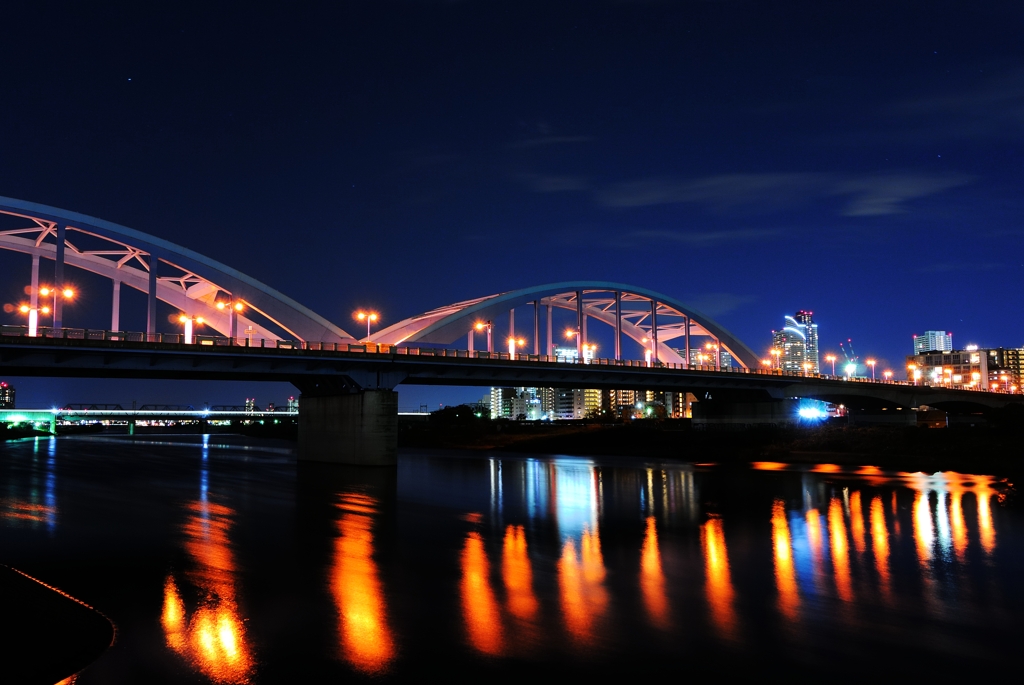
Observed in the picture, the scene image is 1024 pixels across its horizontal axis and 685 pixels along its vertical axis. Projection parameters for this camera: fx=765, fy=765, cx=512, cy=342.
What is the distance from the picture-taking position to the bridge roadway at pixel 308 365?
148 ft

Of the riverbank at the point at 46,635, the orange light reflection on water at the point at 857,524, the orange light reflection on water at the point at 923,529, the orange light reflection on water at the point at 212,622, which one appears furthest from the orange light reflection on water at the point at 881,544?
the riverbank at the point at 46,635

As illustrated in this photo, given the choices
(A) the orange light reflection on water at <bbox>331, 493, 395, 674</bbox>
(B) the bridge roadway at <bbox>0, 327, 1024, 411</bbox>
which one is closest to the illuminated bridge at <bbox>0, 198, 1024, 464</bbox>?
(B) the bridge roadway at <bbox>0, 327, 1024, 411</bbox>

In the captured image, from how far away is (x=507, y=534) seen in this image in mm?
24031

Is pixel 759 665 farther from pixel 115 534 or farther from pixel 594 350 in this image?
pixel 594 350

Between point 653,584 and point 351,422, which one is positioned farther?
point 351,422

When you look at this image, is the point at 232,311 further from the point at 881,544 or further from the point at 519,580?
the point at 881,544

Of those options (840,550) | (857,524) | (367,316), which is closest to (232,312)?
(367,316)

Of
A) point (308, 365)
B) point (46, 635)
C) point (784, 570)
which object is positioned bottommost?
point (784, 570)

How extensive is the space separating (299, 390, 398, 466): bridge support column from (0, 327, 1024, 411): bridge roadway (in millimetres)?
1108

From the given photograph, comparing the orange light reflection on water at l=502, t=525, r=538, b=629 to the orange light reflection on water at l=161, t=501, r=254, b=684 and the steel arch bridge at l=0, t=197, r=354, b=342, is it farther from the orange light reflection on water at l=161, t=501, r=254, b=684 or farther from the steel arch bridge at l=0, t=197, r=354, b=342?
the steel arch bridge at l=0, t=197, r=354, b=342

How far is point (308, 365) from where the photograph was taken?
52.6 meters

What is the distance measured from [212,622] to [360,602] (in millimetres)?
2771

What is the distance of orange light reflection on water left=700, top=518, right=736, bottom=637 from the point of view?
529 inches

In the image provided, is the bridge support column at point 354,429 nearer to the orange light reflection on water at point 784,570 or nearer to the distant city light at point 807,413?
the orange light reflection on water at point 784,570
